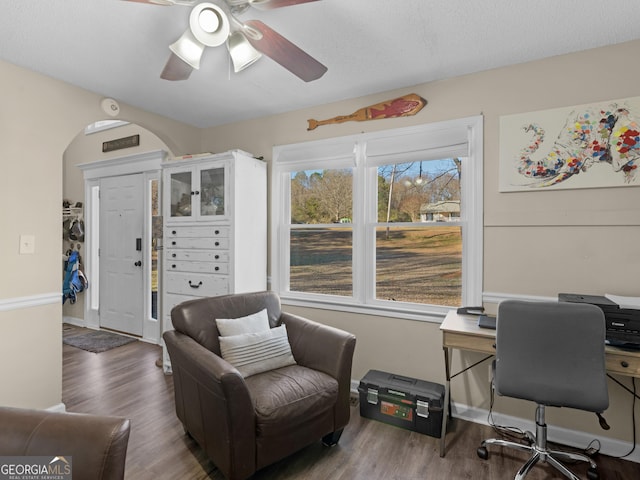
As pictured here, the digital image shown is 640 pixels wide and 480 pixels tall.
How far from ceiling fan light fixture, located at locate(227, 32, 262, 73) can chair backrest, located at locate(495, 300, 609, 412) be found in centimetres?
173

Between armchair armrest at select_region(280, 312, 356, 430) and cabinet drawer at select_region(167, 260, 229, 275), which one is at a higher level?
cabinet drawer at select_region(167, 260, 229, 275)

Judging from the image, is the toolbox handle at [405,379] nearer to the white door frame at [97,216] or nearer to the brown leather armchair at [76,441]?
the brown leather armchair at [76,441]

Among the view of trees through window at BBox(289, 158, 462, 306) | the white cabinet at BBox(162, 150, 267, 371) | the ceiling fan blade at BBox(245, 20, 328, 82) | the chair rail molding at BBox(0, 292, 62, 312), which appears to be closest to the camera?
the ceiling fan blade at BBox(245, 20, 328, 82)

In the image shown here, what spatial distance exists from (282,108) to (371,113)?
0.83m

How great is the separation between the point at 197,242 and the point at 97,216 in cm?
249

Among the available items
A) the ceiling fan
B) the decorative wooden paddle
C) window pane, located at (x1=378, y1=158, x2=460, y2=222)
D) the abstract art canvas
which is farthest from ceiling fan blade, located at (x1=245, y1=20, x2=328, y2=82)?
the abstract art canvas

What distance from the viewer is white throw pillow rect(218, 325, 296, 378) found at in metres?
2.01

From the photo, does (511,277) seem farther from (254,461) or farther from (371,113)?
(254,461)

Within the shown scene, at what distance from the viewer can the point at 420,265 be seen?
2.71 metres

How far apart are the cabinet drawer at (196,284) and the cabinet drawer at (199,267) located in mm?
37

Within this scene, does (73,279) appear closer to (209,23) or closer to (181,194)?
(181,194)

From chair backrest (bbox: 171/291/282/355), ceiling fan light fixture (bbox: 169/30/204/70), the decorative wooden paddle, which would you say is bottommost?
chair backrest (bbox: 171/291/282/355)

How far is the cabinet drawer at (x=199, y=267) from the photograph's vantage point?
9.45ft

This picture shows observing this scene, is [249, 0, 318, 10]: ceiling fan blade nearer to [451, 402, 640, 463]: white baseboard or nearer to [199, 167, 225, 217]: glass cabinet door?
[199, 167, 225, 217]: glass cabinet door
